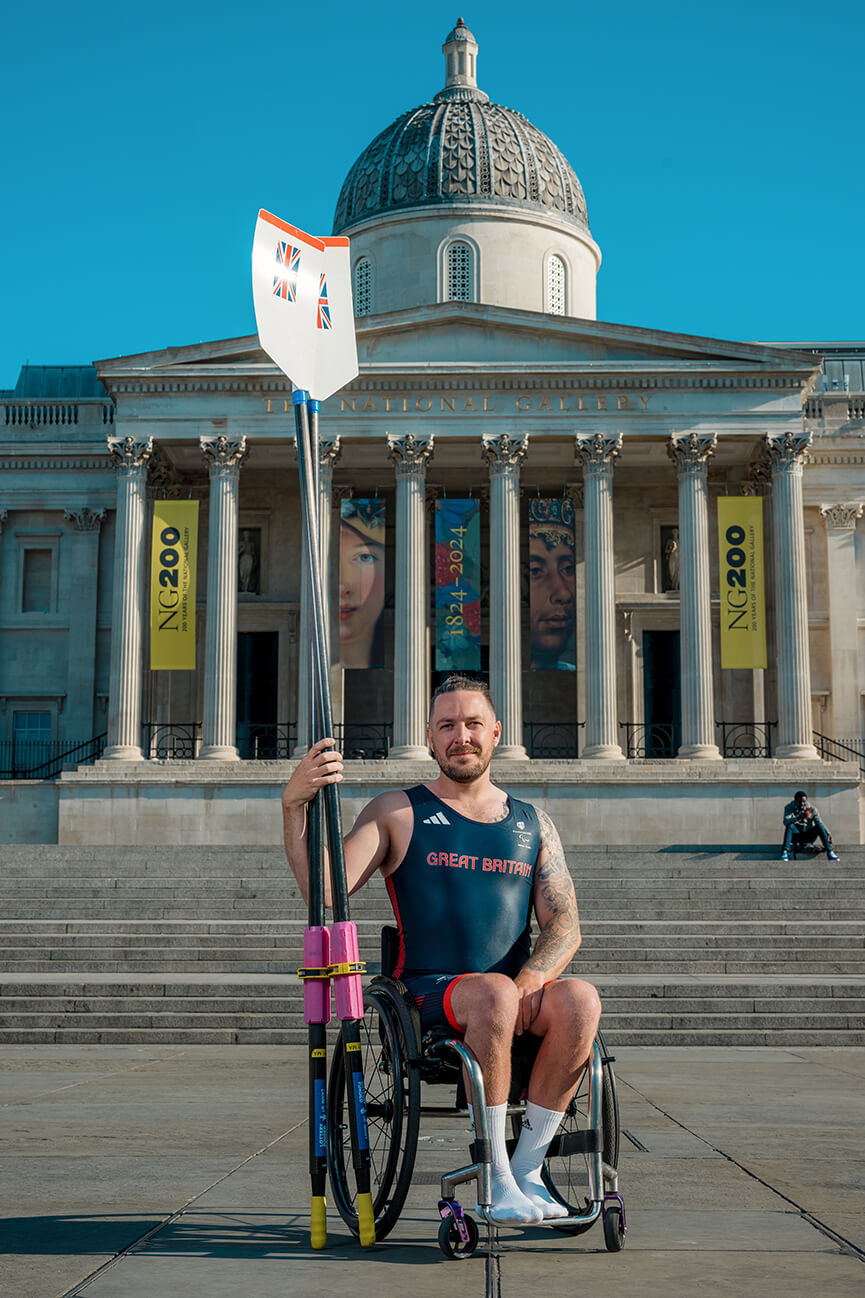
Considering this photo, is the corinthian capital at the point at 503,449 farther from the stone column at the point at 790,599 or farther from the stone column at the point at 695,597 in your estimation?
the stone column at the point at 790,599

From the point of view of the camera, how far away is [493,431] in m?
35.2

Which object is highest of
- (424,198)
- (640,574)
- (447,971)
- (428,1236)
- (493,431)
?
(424,198)

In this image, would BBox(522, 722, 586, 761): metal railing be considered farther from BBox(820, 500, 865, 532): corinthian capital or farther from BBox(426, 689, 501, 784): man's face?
BBox(426, 689, 501, 784): man's face

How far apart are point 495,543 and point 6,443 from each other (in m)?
14.5

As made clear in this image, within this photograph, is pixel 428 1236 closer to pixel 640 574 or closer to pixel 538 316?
pixel 538 316

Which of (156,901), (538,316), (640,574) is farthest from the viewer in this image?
(640,574)

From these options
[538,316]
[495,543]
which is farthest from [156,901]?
[538,316]

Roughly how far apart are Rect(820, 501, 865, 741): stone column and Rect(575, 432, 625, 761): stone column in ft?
22.8

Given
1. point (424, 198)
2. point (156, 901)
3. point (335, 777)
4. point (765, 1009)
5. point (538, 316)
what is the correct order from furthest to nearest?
point (424, 198) → point (538, 316) → point (156, 901) → point (765, 1009) → point (335, 777)

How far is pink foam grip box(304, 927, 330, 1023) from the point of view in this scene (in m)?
5.39

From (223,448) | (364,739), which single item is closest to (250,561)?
(223,448)

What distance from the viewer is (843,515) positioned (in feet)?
128

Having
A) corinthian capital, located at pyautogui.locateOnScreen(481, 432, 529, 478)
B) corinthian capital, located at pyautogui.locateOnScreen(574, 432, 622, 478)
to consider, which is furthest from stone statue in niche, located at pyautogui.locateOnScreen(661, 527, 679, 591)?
corinthian capital, located at pyautogui.locateOnScreen(481, 432, 529, 478)

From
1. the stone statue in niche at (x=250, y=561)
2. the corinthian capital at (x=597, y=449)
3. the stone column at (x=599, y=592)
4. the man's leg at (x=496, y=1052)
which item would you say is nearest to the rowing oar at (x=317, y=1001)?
the man's leg at (x=496, y=1052)
